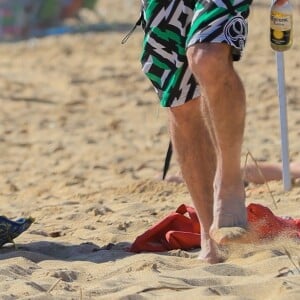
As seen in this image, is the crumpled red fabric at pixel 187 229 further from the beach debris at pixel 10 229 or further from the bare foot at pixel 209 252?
the beach debris at pixel 10 229

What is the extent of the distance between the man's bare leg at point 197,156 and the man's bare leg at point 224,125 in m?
0.28

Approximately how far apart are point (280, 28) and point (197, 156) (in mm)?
758

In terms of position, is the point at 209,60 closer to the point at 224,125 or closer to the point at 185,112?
the point at 224,125

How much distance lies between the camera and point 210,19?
4.04m

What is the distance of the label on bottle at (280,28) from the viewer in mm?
4703

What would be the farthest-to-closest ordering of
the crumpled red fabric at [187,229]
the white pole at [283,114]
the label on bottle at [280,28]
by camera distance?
the white pole at [283,114]
the label on bottle at [280,28]
the crumpled red fabric at [187,229]

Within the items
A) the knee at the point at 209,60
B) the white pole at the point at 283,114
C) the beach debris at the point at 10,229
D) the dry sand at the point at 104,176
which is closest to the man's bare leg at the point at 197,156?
the dry sand at the point at 104,176

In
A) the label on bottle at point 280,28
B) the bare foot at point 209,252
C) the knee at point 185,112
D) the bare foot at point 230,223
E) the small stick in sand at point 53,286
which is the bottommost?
the bare foot at point 209,252

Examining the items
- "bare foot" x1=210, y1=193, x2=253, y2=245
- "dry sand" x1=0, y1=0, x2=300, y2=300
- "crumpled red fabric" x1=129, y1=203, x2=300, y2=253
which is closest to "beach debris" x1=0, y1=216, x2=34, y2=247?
"dry sand" x1=0, y1=0, x2=300, y2=300

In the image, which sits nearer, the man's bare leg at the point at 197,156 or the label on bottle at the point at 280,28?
the man's bare leg at the point at 197,156

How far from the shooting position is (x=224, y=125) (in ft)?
13.2

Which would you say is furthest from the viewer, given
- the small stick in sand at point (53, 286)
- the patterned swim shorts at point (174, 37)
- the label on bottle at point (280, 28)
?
the label on bottle at point (280, 28)

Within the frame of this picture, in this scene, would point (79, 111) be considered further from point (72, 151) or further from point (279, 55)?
point (279, 55)

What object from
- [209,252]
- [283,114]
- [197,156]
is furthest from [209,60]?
[283,114]
